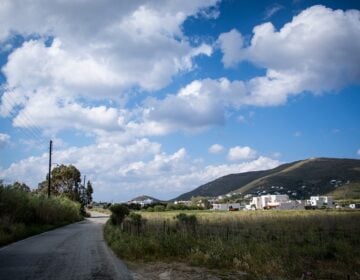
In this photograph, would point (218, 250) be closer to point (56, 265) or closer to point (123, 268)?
point (123, 268)

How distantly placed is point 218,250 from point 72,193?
78.1 meters

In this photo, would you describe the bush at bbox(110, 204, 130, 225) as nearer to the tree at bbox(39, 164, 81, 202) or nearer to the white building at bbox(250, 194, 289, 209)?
the tree at bbox(39, 164, 81, 202)

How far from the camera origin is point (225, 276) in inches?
497

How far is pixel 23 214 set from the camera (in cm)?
3500

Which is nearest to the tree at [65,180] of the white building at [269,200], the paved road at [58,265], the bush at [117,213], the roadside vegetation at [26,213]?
the roadside vegetation at [26,213]

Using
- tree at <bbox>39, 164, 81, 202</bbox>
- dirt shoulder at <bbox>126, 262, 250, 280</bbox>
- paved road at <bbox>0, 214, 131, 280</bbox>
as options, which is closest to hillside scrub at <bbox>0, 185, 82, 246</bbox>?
paved road at <bbox>0, 214, 131, 280</bbox>

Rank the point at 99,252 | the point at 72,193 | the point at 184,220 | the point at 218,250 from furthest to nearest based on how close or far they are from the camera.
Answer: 1. the point at 72,193
2. the point at 184,220
3. the point at 99,252
4. the point at 218,250

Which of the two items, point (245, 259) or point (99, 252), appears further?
point (99, 252)

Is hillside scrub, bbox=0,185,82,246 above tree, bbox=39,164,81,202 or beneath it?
beneath

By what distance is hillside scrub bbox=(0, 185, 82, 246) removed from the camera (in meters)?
26.1

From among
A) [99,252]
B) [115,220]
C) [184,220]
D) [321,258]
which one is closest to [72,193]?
[115,220]

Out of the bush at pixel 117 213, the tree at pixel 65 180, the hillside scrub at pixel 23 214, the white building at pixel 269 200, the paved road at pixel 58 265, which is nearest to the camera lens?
the paved road at pixel 58 265

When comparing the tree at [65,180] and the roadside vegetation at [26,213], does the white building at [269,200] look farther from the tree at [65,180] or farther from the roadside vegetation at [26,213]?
the roadside vegetation at [26,213]

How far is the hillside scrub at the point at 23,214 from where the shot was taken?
2608 cm
